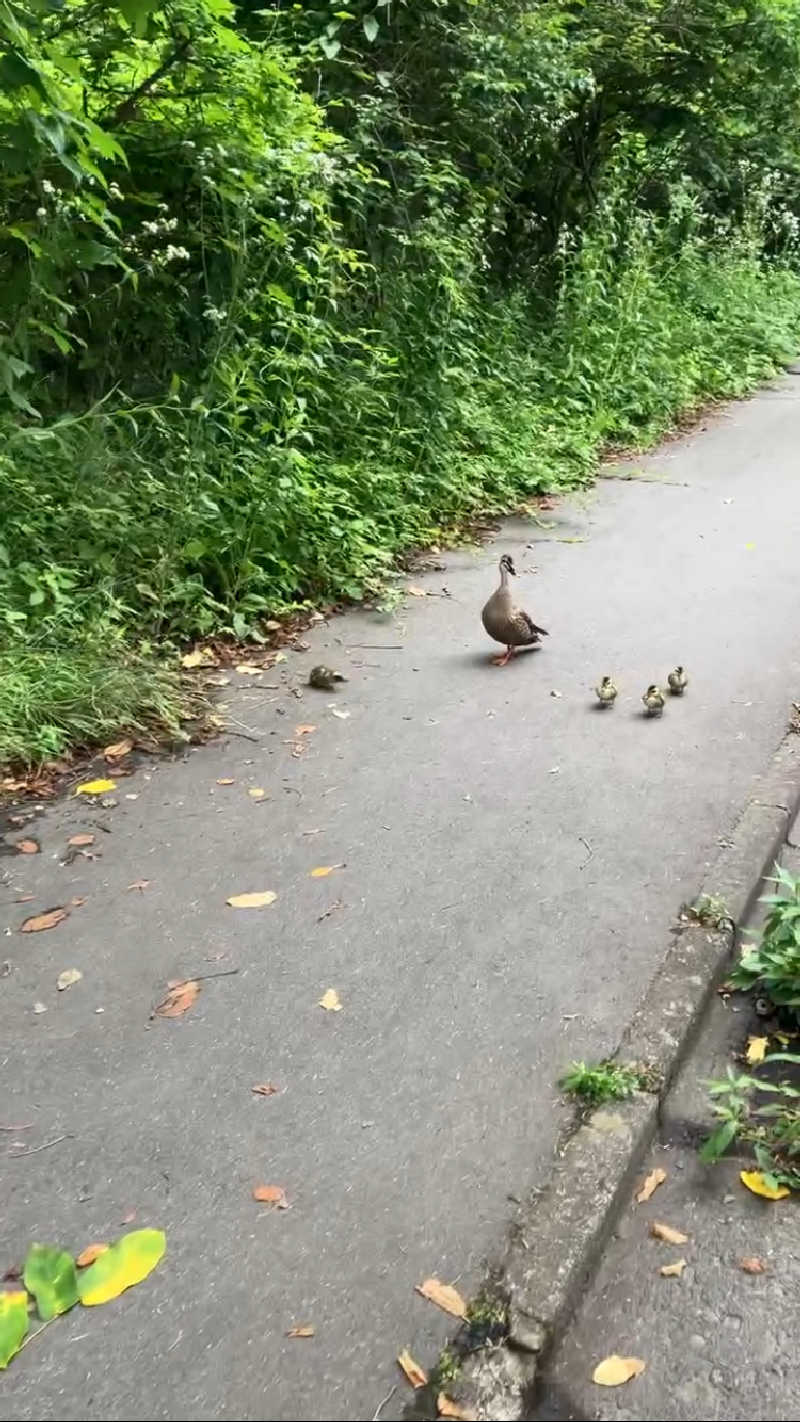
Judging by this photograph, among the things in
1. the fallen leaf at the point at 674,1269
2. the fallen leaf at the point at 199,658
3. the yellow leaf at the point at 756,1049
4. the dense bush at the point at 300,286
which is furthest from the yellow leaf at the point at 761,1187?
the fallen leaf at the point at 199,658

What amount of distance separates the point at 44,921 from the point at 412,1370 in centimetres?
204

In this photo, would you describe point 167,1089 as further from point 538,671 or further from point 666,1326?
point 538,671

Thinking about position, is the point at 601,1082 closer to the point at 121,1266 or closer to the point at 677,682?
the point at 121,1266

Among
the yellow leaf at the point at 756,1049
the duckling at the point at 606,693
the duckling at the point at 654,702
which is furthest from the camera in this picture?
the duckling at the point at 606,693

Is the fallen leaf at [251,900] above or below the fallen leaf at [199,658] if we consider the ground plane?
below

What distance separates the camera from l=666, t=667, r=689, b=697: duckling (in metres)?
5.50

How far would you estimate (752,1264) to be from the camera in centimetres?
256

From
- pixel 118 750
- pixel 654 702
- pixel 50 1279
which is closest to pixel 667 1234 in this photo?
→ pixel 50 1279

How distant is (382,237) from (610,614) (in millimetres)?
3531

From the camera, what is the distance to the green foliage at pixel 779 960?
327 centimetres

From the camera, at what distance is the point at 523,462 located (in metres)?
8.87

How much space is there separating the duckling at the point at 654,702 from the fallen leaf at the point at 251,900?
2.18m

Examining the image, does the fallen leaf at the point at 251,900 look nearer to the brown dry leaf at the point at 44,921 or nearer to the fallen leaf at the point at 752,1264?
the brown dry leaf at the point at 44,921

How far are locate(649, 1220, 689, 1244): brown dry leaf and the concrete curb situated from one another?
97 millimetres
